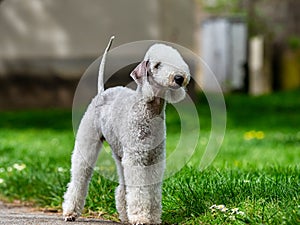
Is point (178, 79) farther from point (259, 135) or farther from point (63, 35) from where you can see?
point (63, 35)

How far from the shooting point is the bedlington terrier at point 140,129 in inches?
159

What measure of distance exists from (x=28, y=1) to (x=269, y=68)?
299 inches

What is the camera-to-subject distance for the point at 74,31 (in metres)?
13.6

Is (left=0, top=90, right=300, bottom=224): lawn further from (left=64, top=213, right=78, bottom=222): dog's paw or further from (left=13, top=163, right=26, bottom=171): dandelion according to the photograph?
(left=64, top=213, right=78, bottom=222): dog's paw

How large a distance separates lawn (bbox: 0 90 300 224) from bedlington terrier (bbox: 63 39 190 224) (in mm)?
353

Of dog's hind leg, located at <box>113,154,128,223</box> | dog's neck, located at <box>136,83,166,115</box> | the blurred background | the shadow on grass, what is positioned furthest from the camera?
the blurred background

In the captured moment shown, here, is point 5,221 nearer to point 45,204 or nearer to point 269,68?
point 45,204

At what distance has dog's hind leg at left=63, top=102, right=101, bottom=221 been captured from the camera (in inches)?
180

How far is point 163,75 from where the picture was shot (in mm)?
3961

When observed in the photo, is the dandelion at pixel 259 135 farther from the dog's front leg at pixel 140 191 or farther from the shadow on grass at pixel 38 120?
the dog's front leg at pixel 140 191

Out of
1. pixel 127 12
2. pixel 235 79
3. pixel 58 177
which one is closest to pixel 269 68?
pixel 235 79

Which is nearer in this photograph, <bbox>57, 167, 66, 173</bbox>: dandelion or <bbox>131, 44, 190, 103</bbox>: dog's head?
<bbox>131, 44, 190, 103</bbox>: dog's head

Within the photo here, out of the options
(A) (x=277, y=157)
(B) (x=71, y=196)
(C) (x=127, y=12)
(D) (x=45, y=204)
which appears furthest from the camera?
(C) (x=127, y=12)

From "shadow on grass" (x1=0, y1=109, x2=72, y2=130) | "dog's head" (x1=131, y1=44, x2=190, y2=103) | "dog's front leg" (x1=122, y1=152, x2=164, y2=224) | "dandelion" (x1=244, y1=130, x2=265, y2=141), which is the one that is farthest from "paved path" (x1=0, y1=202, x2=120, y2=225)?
"shadow on grass" (x1=0, y1=109, x2=72, y2=130)
